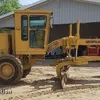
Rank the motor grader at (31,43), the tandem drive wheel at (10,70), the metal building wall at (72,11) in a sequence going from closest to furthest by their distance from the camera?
the tandem drive wheel at (10,70), the motor grader at (31,43), the metal building wall at (72,11)

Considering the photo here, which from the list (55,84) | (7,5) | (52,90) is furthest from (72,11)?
(7,5)

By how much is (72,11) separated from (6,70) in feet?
40.6

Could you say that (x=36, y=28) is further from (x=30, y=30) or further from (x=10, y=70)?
(x=10, y=70)

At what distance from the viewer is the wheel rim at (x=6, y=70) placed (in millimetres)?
12750

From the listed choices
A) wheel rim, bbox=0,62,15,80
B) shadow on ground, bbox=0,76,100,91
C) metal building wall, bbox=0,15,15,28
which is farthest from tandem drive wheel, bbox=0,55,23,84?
metal building wall, bbox=0,15,15,28

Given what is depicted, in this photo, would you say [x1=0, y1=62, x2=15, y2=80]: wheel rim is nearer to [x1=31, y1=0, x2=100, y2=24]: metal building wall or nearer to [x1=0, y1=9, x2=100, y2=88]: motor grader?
[x1=0, y1=9, x2=100, y2=88]: motor grader

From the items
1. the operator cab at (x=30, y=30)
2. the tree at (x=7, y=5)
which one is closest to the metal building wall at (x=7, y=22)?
the operator cab at (x=30, y=30)

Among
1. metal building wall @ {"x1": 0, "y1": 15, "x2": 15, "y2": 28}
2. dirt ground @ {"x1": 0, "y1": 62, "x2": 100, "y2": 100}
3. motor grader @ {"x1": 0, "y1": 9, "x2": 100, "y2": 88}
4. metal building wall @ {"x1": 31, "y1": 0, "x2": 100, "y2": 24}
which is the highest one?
metal building wall @ {"x1": 31, "y1": 0, "x2": 100, "y2": 24}

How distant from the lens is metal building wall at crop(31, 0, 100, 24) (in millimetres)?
23831

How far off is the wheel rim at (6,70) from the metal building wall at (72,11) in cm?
1214

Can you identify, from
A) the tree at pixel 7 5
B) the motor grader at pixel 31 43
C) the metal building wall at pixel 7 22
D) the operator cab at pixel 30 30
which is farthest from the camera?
the tree at pixel 7 5

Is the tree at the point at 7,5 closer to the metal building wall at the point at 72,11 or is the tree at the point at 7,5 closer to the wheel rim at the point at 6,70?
the metal building wall at the point at 72,11

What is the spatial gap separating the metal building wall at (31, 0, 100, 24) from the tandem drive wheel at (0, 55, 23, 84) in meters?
12.1

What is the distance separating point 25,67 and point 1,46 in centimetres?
124
